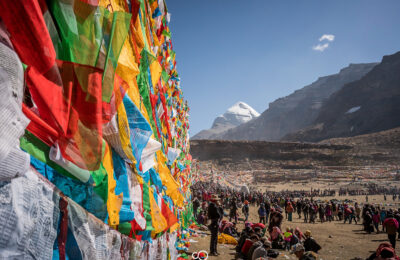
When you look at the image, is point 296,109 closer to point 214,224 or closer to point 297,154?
point 297,154

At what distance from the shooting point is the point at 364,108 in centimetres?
8750

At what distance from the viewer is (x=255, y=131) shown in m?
157

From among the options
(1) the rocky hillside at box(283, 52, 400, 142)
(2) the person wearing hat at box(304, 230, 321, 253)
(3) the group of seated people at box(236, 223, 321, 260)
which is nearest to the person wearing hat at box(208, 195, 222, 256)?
(3) the group of seated people at box(236, 223, 321, 260)

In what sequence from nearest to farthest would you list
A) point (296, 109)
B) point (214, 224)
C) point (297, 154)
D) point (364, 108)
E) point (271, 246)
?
point (214, 224), point (271, 246), point (297, 154), point (364, 108), point (296, 109)

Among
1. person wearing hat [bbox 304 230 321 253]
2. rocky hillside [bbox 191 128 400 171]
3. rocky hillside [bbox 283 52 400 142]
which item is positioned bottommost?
person wearing hat [bbox 304 230 321 253]

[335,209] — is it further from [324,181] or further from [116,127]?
[324,181]

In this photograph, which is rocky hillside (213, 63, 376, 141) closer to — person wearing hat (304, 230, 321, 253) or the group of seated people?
the group of seated people

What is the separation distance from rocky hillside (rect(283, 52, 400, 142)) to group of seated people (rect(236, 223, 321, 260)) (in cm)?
8593

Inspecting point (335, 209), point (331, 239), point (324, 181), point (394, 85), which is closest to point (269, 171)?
point (324, 181)

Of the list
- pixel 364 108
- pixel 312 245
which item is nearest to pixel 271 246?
pixel 312 245

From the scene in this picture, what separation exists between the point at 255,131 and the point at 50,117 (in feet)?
525

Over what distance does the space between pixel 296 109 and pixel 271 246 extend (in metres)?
151

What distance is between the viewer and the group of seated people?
516 cm

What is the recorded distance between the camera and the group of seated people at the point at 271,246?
203 inches
